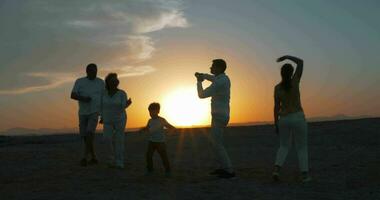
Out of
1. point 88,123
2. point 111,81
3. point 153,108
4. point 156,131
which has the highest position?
point 111,81

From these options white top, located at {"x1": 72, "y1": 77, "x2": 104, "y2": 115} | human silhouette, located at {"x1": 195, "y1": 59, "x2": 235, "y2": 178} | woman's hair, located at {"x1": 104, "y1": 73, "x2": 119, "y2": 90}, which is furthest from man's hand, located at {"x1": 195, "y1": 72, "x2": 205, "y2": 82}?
white top, located at {"x1": 72, "y1": 77, "x2": 104, "y2": 115}

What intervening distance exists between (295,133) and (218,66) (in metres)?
2.02

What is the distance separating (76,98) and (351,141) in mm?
10244

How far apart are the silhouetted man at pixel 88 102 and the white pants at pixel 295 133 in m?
4.60

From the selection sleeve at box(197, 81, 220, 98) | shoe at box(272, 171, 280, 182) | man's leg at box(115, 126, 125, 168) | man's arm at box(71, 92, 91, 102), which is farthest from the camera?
man's arm at box(71, 92, 91, 102)

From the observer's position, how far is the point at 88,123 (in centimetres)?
Result: 1223

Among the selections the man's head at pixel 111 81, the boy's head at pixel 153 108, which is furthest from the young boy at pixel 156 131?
the man's head at pixel 111 81

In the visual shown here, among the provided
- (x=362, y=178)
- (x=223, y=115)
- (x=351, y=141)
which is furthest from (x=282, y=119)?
(x=351, y=141)

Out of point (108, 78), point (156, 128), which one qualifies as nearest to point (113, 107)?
point (108, 78)

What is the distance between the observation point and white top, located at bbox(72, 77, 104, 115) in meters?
12.2

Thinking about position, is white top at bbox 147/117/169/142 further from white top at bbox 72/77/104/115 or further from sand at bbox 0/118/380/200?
white top at bbox 72/77/104/115

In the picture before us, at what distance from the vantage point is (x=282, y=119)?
963 cm

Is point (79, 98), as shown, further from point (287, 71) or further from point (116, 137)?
point (287, 71)

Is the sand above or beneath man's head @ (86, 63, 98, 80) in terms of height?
beneath
